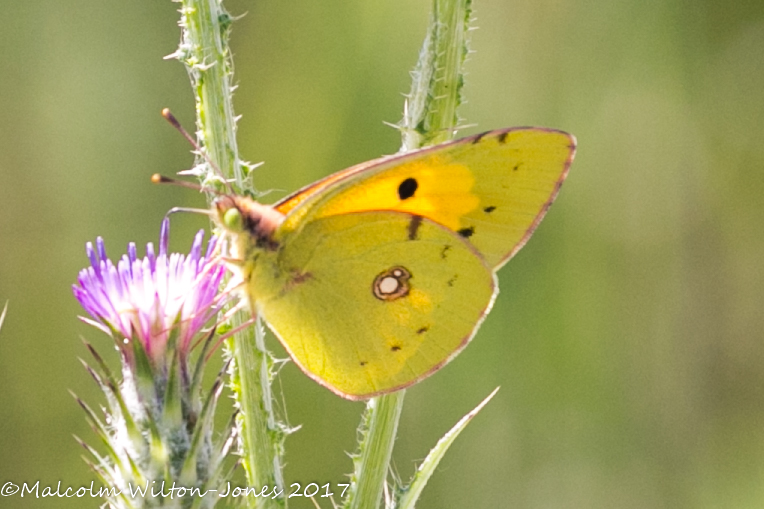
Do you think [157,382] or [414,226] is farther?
[414,226]

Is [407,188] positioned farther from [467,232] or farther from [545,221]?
[545,221]

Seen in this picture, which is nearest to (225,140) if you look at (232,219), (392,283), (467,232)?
(232,219)

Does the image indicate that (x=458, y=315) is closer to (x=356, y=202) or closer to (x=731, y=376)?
(x=356, y=202)

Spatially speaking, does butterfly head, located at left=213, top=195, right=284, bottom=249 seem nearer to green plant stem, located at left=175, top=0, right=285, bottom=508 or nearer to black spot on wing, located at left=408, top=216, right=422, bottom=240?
green plant stem, located at left=175, top=0, right=285, bottom=508

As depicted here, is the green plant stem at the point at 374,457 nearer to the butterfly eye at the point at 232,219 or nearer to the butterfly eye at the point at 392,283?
the butterfly eye at the point at 392,283

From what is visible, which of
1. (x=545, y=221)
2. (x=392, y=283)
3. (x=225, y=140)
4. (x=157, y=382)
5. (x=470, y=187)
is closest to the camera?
(x=157, y=382)

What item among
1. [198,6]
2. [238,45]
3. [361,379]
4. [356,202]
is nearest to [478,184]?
[356,202]

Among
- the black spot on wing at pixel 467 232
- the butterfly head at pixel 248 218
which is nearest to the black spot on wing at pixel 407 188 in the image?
the black spot on wing at pixel 467 232
